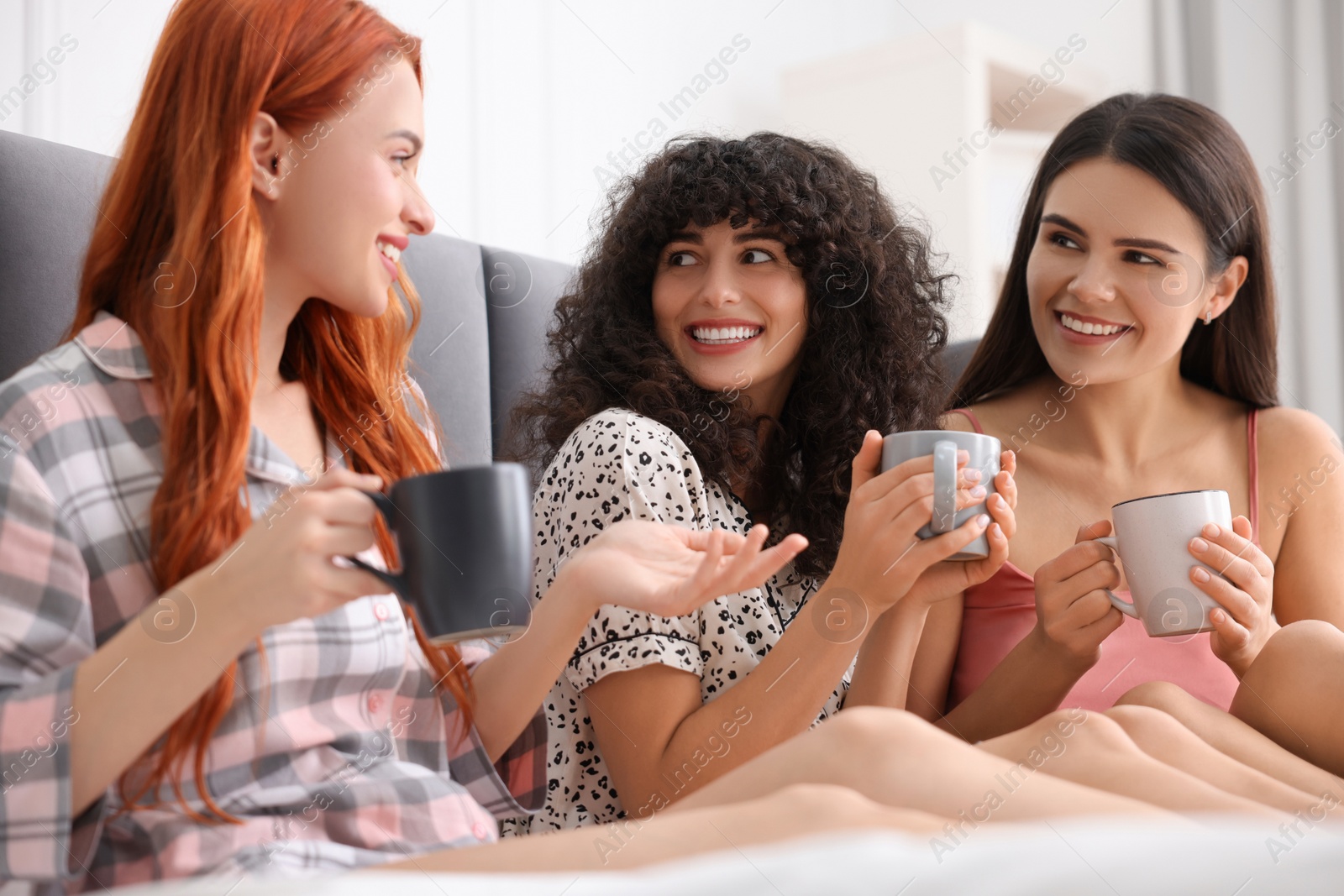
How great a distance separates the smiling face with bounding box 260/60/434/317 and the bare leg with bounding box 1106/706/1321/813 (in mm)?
769

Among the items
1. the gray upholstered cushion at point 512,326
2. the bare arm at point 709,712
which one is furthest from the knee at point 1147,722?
the gray upholstered cushion at point 512,326

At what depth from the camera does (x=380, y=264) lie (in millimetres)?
1039

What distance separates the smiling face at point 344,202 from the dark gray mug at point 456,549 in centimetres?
31

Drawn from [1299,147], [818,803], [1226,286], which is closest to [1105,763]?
[818,803]

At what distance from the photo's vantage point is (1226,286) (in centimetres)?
165

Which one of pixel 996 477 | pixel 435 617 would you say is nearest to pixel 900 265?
pixel 996 477

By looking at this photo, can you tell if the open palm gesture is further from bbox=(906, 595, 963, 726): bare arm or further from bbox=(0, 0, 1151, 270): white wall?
bbox=(0, 0, 1151, 270): white wall

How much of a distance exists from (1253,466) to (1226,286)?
255 mm

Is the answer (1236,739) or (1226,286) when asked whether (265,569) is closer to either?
(1236,739)

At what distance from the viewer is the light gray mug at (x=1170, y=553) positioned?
1172 millimetres

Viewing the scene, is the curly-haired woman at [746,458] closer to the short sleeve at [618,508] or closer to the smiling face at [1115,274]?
the short sleeve at [618,508]

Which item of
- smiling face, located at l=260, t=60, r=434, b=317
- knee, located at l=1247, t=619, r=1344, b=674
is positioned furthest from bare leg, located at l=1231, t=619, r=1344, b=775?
smiling face, located at l=260, t=60, r=434, b=317

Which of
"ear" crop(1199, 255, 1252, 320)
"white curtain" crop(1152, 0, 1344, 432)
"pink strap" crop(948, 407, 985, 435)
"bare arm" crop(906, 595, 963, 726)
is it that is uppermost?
"white curtain" crop(1152, 0, 1344, 432)

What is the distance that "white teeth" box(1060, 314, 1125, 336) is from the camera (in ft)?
5.13
